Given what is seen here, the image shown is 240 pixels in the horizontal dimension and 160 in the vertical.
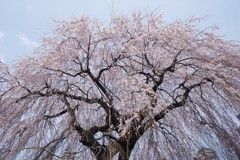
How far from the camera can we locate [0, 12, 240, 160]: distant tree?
4898 mm

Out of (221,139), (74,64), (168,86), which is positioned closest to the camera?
(221,139)

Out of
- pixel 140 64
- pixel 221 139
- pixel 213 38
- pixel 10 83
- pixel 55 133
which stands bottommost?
pixel 221 139

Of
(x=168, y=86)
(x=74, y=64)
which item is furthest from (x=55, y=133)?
(x=168, y=86)

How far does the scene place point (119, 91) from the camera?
4734mm

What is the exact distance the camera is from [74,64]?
215 inches

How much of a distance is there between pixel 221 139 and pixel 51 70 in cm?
286

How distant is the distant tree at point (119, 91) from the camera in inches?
193

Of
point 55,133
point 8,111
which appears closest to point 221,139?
point 55,133

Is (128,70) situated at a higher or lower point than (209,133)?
higher

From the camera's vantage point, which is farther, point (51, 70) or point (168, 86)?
point (168, 86)

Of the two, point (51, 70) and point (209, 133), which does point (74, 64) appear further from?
point (209, 133)

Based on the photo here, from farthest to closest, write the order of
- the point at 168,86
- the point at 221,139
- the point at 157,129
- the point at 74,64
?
1. the point at 168,86
2. the point at 74,64
3. the point at 221,139
4. the point at 157,129

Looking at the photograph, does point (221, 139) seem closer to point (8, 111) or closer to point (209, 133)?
point (209, 133)

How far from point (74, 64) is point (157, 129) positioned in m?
1.74
